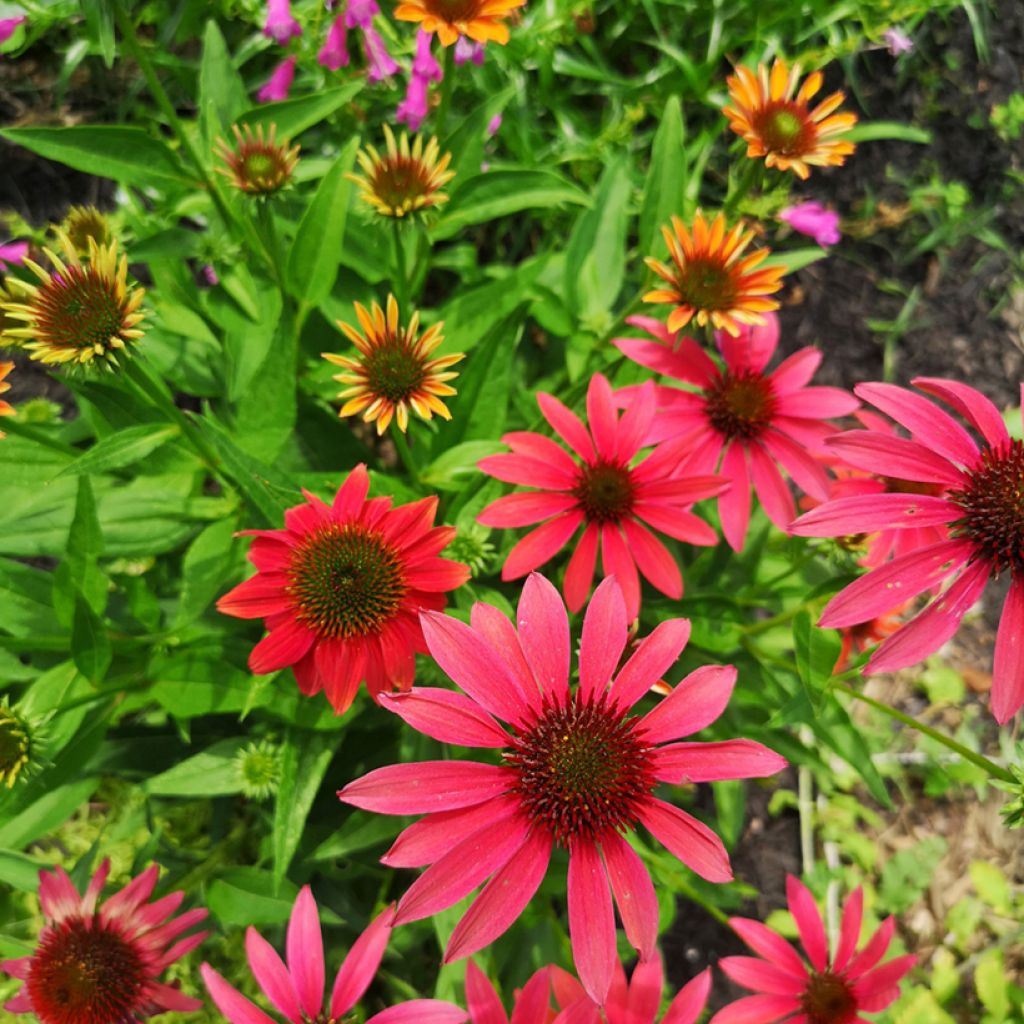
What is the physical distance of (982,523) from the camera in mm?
967

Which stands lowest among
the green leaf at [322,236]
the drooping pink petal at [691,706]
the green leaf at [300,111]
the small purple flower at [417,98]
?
the drooping pink petal at [691,706]

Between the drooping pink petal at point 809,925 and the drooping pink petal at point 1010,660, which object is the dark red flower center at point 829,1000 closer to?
the drooping pink petal at point 809,925

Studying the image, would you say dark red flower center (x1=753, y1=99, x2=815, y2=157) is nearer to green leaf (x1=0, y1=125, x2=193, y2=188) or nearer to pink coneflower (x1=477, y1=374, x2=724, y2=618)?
pink coneflower (x1=477, y1=374, x2=724, y2=618)

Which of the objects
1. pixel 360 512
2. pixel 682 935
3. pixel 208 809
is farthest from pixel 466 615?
pixel 682 935

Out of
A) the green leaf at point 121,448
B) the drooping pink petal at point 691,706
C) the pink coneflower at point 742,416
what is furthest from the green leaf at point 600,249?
the drooping pink petal at point 691,706

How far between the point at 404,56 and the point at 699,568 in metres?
1.61

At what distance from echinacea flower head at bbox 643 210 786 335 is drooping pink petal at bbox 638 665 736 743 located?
0.61m

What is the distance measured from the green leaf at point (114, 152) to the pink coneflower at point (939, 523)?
1312mm

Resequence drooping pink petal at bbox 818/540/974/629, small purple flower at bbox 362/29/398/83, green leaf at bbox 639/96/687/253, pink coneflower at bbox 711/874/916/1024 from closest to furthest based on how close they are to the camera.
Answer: drooping pink petal at bbox 818/540/974/629 → pink coneflower at bbox 711/874/916/1024 → green leaf at bbox 639/96/687/253 → small purple flower at bbox 362/29/398/83

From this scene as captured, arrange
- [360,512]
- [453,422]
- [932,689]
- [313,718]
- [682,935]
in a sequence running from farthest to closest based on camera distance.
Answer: [932,689]
[682,935]
[453,422]
[313,718]
[360,512]

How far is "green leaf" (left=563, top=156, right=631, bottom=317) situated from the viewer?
1789 millimetres

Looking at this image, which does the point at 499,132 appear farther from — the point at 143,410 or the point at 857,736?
the point at 857,736

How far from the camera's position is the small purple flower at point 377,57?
1.87 m

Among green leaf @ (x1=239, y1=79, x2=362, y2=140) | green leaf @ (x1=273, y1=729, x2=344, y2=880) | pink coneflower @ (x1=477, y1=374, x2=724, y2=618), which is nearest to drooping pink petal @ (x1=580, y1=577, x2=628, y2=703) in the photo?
pink coneflower @ (x1=477, y1=374, x2=724, y2=618)
